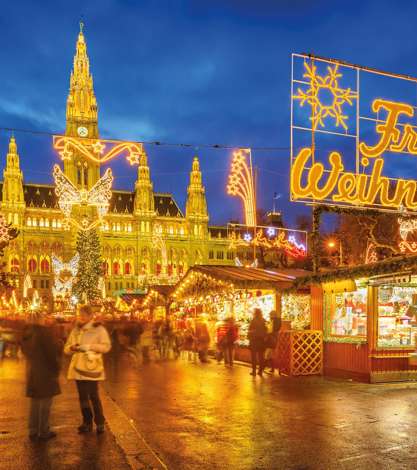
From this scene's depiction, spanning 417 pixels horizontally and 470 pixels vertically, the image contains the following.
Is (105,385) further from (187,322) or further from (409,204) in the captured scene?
(187,322)

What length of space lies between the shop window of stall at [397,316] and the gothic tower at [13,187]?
305 feet

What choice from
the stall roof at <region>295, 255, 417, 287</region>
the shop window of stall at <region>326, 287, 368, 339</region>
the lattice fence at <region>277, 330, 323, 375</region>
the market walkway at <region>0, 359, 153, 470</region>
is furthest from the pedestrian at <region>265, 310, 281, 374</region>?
the market walkway at <region>0, 359, 153, 470</region>

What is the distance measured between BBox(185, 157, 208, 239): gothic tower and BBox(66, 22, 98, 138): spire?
20.5 metres

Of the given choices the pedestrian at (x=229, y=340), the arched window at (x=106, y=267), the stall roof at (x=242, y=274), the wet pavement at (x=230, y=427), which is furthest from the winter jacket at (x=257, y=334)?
the arched window at (x=106, y=267)

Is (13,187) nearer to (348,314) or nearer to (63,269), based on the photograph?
(63,269)

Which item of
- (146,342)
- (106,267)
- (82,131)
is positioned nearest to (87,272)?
(82,131)

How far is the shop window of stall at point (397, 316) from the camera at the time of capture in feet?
46.1

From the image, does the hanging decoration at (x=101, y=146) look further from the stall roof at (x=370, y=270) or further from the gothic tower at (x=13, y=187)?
the gothic tower at (x=13, y=187)

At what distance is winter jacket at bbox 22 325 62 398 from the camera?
7.49 meters

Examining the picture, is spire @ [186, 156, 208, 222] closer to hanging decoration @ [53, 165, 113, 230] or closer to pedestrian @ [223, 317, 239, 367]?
hanging decoration @ [53, 165, 113, 230]

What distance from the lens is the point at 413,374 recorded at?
46.1ft

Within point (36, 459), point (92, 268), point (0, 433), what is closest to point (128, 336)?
point (0, 433)

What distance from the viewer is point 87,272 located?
76438mm

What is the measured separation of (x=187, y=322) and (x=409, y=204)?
11537 mm
